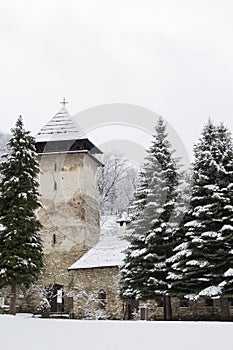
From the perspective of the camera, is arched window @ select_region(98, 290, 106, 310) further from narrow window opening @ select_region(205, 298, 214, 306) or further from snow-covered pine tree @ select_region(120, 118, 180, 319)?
narrow window opening @ select_region(205, 298, 214, 306)

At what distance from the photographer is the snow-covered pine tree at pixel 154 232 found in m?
18.0

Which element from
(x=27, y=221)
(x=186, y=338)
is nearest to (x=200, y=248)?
(x=27, y=221)

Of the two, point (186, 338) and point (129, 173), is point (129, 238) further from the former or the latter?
point (129, 173)

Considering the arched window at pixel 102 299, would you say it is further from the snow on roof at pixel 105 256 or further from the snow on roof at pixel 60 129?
the snow on roof at pixel 60 129

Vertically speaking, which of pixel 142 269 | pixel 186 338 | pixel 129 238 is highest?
pixel 129 238

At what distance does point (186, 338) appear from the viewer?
7.79 meters

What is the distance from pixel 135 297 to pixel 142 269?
3.77ft

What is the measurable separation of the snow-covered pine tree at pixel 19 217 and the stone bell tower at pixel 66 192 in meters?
11.8

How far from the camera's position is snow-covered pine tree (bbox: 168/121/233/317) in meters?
16.2

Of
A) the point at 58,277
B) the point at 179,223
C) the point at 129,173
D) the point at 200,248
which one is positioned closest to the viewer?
the point at 200,248

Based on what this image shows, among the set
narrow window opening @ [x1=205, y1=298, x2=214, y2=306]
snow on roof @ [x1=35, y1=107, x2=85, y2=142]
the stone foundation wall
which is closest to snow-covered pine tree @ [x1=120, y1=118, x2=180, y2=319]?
narrow window opening @ [x1=205, y1=298, x2=214, y2=306]

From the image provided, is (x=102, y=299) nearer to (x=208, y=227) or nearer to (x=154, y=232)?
(x=154, y=232)

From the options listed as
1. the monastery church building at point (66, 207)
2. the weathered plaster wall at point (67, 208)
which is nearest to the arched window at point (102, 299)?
the monastery church building at point (66, 207)

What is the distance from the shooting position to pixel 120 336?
8.22m
